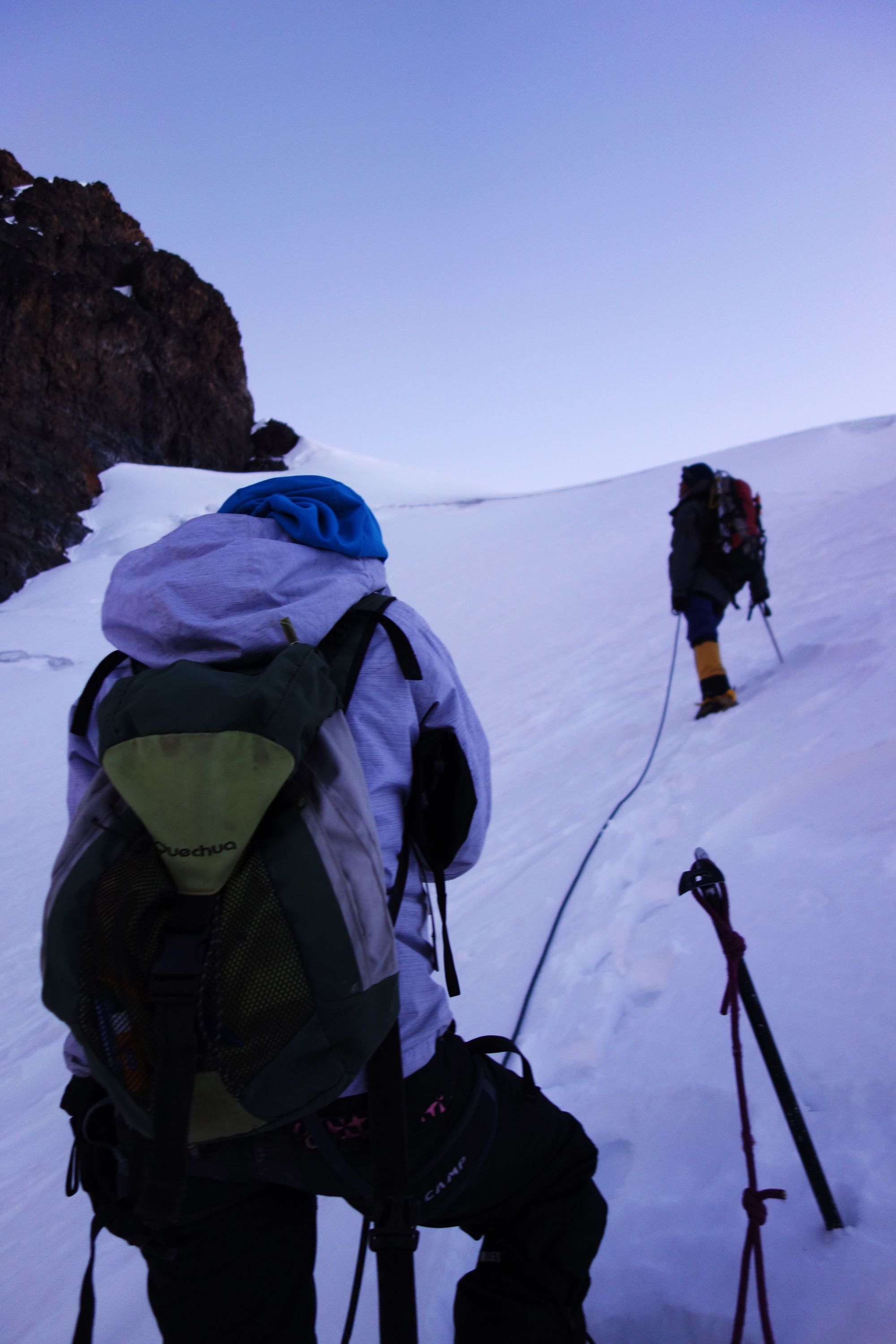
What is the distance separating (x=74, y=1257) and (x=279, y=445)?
3826 cm

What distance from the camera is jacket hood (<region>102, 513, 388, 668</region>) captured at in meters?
1.00

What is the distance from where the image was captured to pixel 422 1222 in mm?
1033

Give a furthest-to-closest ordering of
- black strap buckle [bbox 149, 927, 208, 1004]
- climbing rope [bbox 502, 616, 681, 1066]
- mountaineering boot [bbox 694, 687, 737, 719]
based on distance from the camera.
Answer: mountaineering boot [bbox 694, 687, 737, 719] → climbing rope [bbox 502, 616, 681, 1066] → black strap buckle [bbox 149, 927, 208, 1004]

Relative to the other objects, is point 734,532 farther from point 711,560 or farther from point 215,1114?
point 215,1114

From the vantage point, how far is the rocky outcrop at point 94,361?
75.9 ft

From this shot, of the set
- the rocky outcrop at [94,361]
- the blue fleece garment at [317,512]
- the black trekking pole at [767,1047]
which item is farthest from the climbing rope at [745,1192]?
the rocky outcrop at [94,361]

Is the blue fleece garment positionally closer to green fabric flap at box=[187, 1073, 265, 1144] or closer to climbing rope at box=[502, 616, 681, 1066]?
green fabric flap at box=[187, 1073, 265, 1144]

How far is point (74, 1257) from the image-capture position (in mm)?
1930

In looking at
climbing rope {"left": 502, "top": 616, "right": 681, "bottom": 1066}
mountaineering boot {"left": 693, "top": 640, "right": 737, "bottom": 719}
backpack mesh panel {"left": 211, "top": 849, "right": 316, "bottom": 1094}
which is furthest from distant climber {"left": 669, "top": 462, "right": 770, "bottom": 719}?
backpack mesh panel {"left": 211, "top": 849, "right": 316, "bottom": 1094}

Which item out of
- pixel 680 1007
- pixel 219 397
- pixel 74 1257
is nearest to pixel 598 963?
pixel 680 1007

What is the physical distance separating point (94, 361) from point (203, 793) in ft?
113

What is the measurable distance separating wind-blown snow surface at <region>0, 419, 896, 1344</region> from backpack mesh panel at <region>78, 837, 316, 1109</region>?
0.99 m

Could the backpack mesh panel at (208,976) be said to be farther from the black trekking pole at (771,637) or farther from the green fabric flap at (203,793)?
the black trekking pole at (771,637)

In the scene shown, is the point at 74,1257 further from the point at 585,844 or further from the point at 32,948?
the point at 32,948
